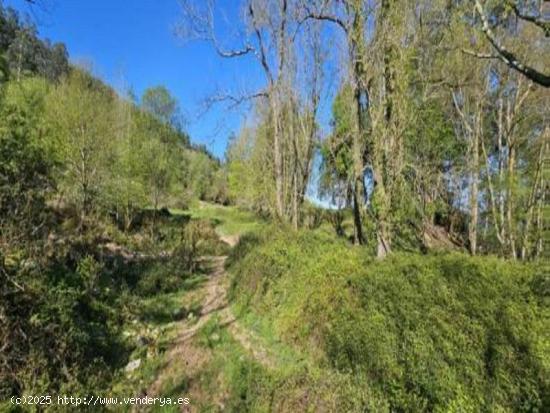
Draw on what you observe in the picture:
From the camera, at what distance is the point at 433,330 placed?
532cm

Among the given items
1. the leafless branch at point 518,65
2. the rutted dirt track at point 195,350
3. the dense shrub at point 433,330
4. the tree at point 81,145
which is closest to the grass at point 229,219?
the tree at point 81,145

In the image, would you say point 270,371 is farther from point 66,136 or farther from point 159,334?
point 66,136

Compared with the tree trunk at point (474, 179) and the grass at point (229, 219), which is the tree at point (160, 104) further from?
the tree trunk at point (474, 179)

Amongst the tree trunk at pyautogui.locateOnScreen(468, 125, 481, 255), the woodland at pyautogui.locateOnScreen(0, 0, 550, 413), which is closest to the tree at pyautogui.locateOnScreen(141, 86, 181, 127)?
the woodland at pyautogui.locateOnScreen(0, 0, 550, 413)

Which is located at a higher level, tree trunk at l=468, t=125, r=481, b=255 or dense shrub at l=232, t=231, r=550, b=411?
tree trunk at l=468, t=125, r=481, b=255

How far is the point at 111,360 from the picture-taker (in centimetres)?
756

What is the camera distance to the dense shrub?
4.65 meters

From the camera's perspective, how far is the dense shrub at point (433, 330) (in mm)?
4652

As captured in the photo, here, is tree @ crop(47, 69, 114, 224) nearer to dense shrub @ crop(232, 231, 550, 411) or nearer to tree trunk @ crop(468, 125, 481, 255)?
dense shrub @ crop(232, 231, 550, 411)

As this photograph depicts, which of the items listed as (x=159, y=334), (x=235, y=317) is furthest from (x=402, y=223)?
(x=159, y=334)

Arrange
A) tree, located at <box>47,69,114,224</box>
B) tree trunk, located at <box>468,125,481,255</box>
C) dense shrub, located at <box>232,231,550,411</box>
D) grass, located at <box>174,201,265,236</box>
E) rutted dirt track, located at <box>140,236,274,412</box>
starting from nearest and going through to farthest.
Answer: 1. dense shrub, located at <box>232,231,550,411</box>
2. rutted dirt track, located at <box>140,236,274,412</box>
3. tree, located at <box>47,69,114,224</box>
4. tree trunk, located at <box>468,125,481,255</box>
5. grass, located at <box>174,201,265,236</box>

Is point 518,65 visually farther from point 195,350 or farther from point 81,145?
point 81,145

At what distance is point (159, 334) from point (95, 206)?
1033 cm

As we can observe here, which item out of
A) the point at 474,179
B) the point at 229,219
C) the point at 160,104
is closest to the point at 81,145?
the point at 160,104
